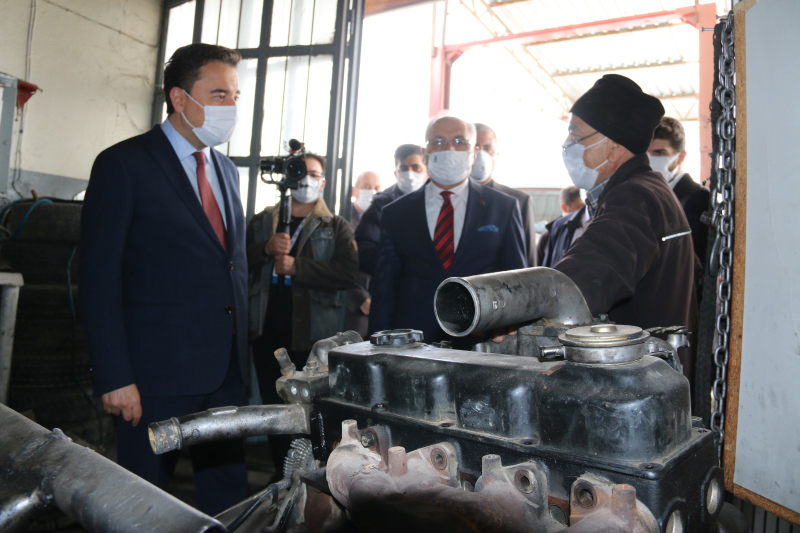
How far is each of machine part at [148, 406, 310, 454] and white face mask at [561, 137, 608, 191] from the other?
138 cm

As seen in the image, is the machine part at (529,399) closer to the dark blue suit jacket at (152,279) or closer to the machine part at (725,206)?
the machine part at (725,206)

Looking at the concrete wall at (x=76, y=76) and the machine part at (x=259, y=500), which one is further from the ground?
the concrete wall at (x=76, y=76)

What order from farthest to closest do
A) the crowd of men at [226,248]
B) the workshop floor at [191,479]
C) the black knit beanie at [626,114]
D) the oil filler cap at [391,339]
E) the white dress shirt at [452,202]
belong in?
the white dress shirt at [452,202] < the workshop floor at [191,479] < the black knit beanie at [626,114] < the crowd of men at [226,248] < the oil filler cap at [391,339]

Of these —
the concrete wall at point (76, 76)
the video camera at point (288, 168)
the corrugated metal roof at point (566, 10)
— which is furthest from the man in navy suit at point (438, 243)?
the corrugated metal roof at point (566, 10)

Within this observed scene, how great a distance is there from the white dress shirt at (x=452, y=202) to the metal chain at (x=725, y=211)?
1410mm

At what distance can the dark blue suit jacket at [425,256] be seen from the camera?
2.36 metres

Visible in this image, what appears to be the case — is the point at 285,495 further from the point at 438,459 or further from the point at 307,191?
the point at 307,191

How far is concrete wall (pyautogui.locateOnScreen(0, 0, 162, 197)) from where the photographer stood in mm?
3840

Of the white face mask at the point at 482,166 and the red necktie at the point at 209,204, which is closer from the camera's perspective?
the red necktie at the point at 209,204

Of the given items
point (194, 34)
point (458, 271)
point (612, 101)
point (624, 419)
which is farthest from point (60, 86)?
point (624, 419)

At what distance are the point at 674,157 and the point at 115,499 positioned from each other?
123 inches

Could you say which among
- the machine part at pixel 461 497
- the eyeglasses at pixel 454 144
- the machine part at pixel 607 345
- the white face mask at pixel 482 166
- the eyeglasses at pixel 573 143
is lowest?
the machine part at pixel 461 497

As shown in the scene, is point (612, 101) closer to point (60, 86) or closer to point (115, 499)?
point (115, 499)

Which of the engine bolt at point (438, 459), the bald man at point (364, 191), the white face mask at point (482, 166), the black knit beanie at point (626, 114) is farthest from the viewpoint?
the bald man at point (364, 191)
